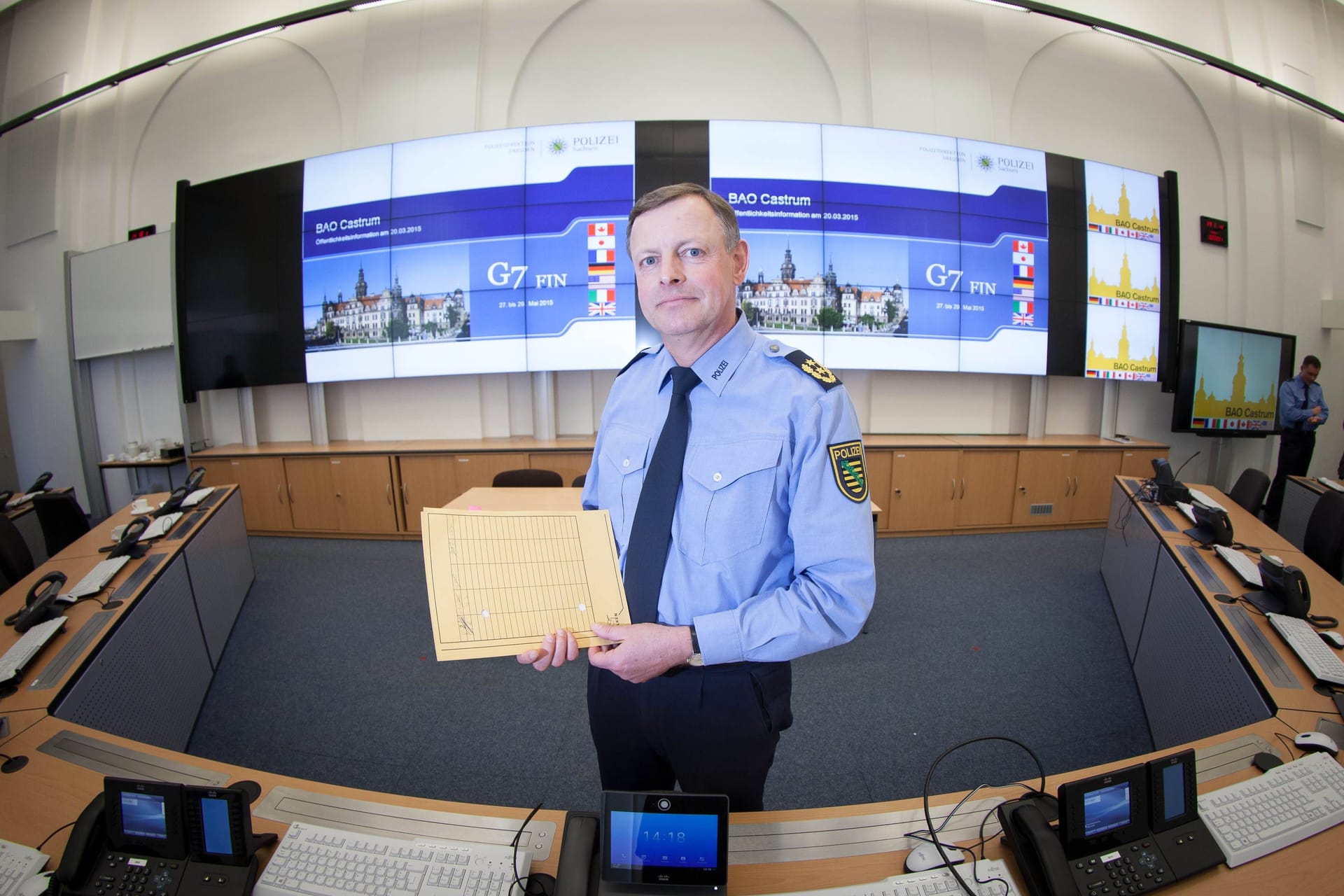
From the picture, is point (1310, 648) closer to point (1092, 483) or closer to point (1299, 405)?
point (1092, 483)

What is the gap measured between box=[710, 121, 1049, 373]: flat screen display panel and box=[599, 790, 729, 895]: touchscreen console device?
3.56 m

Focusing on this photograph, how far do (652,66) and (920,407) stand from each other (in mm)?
3578

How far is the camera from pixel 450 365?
4047mm

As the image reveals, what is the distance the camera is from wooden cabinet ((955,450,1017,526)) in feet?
13.4

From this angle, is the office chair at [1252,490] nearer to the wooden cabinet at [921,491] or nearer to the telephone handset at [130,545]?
the wooden cabinet at [921,491]

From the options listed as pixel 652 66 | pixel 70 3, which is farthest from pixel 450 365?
pixel 70 3

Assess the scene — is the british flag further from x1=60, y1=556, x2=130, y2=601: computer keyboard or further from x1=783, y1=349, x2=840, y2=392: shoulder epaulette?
x1=783, y1=349, x2=840, y2=392: shoulder epaulette

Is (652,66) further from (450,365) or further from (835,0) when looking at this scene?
(450,365)

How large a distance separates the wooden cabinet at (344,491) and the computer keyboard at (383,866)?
3618 millimetres

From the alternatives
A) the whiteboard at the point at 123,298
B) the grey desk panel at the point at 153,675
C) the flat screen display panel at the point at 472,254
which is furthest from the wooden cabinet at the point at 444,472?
the whiteboard at the point at 123,298

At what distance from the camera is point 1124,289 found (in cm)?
423

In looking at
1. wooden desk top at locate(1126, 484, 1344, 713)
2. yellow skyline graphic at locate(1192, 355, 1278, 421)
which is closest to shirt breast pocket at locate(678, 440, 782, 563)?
wooden desk top at locate(1126, 484, 1344, 713)

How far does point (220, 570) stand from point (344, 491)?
1.41 meters

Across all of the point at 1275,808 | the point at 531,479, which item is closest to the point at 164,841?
the point at 1275,808
